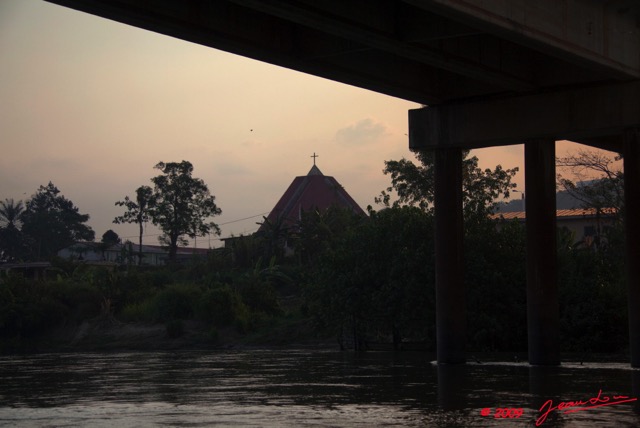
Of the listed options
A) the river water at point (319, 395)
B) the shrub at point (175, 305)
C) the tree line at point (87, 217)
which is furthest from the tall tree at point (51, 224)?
the river water at point (319, 395)

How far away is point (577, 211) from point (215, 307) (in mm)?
42993

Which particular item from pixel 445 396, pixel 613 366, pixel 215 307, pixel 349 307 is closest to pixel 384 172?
pixel 215 307

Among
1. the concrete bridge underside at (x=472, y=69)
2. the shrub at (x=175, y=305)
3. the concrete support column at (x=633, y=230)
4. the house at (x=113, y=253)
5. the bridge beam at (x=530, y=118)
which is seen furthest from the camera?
the house at (x=113, y=253)

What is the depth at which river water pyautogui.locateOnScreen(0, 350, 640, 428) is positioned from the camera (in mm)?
18531

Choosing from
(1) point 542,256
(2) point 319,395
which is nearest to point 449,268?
(1) point 542,256

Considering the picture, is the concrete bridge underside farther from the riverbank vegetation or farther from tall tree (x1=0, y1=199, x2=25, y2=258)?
tall tree (x1=0, y1=199, x2=25, y2=258)

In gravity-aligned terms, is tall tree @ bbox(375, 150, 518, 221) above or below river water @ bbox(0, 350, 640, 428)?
above

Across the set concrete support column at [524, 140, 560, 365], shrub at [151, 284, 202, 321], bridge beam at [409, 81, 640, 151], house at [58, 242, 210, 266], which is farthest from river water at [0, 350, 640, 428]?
house at [58, 242, 210, 266]

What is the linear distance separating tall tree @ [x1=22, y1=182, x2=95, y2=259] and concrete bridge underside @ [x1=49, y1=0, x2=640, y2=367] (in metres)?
105

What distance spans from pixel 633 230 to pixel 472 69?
7099 mm

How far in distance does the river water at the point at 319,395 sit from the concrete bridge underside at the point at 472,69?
345 centimetres

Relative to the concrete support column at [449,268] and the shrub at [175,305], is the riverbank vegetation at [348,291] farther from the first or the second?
the concrete support column at [449,268]

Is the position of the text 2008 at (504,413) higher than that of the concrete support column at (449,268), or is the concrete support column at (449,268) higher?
A: the concrete support column at (449,268)

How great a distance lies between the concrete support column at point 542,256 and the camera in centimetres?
3416
